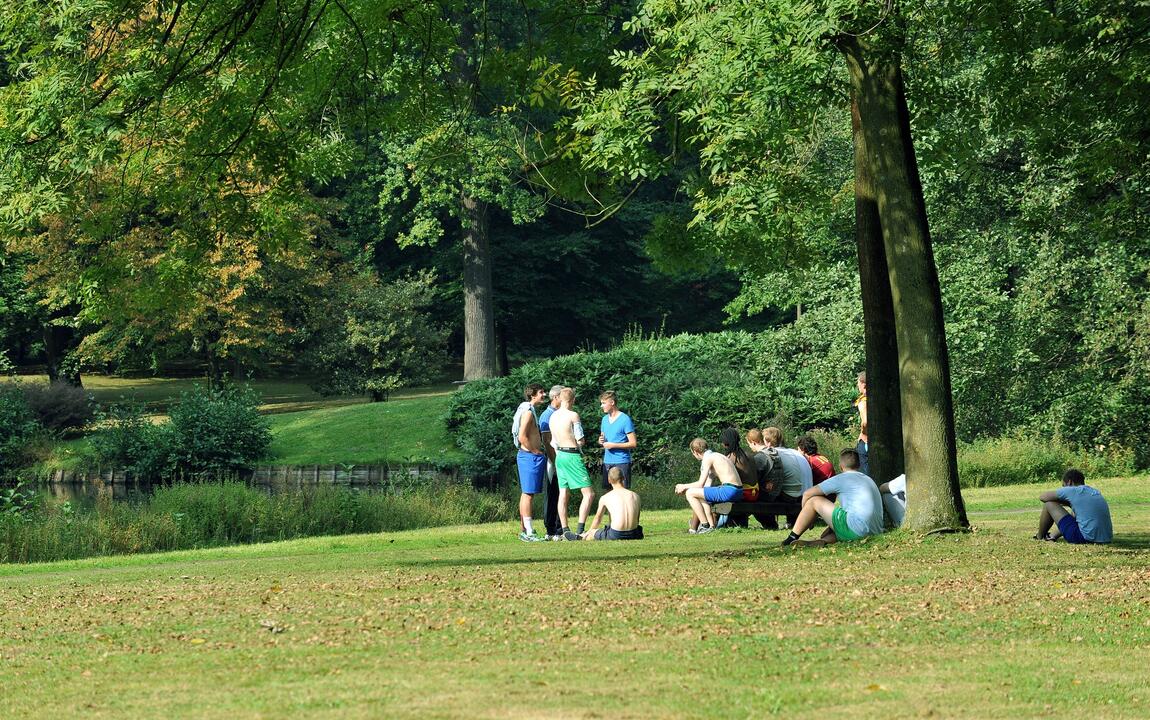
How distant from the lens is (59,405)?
35.8 metres

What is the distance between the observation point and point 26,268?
37812 mm

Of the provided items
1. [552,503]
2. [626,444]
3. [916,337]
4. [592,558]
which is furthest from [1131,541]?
[552,503]

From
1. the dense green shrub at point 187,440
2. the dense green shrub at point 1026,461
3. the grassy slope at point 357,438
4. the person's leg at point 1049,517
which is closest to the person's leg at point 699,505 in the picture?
the person's leg at point 1049,517

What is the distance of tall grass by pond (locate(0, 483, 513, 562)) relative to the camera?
59.2 feet

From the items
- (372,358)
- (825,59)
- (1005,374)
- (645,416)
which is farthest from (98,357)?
(825,59)

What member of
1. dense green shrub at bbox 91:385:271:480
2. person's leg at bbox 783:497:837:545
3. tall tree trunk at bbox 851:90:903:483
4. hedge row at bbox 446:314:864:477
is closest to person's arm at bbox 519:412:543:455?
person's leg at bbox 783:497:837:545

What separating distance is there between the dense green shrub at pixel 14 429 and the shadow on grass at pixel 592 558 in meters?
20.4

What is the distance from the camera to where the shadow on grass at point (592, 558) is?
41.9 ft

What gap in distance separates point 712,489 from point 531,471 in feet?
7.27

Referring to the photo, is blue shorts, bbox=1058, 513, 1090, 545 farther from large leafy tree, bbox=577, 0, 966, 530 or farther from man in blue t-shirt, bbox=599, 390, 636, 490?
man in blue t-shirt, bbox=599, 390, 636, 490

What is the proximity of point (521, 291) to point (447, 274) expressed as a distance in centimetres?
283

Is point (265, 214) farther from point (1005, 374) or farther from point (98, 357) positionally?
point (98, 357)

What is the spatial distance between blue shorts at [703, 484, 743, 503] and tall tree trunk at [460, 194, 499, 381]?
2364 cm

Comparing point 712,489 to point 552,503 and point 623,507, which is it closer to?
point 623,507
